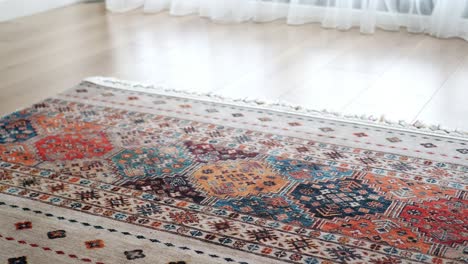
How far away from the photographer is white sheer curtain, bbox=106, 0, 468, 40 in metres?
3.96

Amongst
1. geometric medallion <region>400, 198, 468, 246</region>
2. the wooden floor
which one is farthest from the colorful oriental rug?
the wooden floor

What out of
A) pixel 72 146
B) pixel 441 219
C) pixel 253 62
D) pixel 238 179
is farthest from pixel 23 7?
pixel 441 219

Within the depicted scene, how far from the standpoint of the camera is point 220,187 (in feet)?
7.26

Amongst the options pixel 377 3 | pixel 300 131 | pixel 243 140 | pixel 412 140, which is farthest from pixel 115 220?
pixel 377 3

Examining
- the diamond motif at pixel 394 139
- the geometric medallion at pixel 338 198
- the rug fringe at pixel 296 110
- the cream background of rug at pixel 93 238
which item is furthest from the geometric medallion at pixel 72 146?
the diamond motif at pixel 394 139

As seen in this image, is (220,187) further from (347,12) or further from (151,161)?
(347,12)

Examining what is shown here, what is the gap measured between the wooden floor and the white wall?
0.17m

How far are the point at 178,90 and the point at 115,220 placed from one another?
1.24 m

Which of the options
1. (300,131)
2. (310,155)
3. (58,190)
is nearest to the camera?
(58,190)

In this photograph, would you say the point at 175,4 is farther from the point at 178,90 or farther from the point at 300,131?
the point at 300,131

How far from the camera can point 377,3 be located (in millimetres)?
4180

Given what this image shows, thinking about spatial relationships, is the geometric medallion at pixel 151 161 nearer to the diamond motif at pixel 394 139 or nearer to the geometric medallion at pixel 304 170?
the geometric medallion at pixel 304 170

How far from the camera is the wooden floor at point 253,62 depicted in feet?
10.0

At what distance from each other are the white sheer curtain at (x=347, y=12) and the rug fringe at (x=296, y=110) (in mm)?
1411
